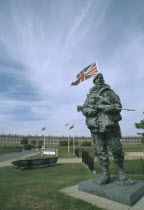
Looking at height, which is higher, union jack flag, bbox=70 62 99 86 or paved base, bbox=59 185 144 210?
union jack flag, bbox=70 62 99 86

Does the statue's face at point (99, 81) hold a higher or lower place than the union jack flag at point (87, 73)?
lower

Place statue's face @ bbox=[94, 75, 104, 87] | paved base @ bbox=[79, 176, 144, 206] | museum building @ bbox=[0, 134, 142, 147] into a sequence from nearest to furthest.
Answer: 1. paved base @ bbox=[79, 176, 144, 206]
2. statue's face @ bbox=[94, 75, 104, 87]
3. museum building @ bbox=[0, 134, 142, 147]

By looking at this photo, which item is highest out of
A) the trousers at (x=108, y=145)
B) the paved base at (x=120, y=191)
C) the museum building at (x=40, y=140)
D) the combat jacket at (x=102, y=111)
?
→ the combat jacket at (x=102, y=111)

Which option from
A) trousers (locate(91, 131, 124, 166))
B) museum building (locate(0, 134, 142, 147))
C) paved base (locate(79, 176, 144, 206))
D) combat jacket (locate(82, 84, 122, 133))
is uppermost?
combat jacket (locate(82, 84, 122, 133))

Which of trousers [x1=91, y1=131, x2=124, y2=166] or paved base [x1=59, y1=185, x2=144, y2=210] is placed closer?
paved base [x1=59, y1=185, x2=144, y2=210]

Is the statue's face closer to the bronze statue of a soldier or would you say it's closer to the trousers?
the bronze statue of a soldier

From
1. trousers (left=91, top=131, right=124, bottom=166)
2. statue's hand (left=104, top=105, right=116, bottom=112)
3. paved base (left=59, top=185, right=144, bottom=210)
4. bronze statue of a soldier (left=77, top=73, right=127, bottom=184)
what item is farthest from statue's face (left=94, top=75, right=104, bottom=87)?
paved base (left=59, top=185, right=144, bottom=210)

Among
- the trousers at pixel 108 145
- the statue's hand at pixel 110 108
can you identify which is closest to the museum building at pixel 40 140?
the trousers at pixel 108 145

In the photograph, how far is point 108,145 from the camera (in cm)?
383

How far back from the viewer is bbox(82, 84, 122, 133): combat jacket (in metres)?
3.74

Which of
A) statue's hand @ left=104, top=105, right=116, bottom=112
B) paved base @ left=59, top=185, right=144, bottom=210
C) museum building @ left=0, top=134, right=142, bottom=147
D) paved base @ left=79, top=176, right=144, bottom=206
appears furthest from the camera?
museum building @ left=0, top=134, right=142, bottom=147

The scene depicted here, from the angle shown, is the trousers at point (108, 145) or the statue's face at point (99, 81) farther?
the statue's face at point (99, 81)

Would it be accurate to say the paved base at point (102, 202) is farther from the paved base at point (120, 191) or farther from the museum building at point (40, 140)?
the museum building at point (40, 140)

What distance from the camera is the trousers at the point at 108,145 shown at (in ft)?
12.2
